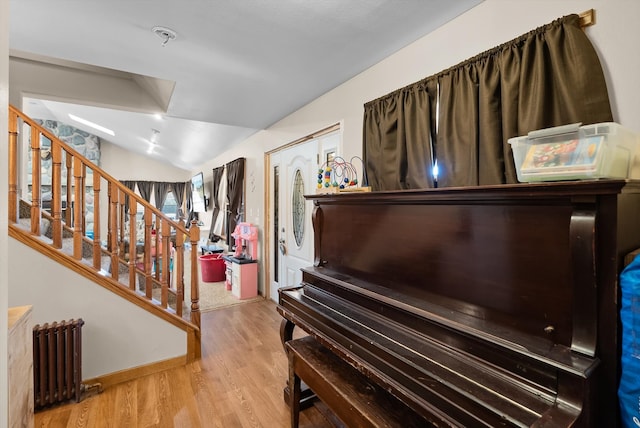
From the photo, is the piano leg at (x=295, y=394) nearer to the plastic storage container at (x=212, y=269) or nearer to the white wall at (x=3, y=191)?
the white wall at (x=3, y=191)

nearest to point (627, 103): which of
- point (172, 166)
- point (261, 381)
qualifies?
point (261, 381)

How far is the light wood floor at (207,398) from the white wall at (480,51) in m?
1.98

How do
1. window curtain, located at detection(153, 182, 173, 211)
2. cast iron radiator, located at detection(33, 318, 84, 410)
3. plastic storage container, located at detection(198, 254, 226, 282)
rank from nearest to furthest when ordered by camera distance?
cast iron radiator, located at detection(33, 318, 84, 410) → plastic storage container, located at detection(198, 254, 226, 282) → window curtain, located at detection(153, 182, 173, 211)

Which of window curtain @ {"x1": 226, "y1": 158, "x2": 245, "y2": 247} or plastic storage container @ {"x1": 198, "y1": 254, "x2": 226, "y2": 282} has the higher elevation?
window curtain @ {"x1": 226, "y1": 158, "x2": 245, "y2": 247}

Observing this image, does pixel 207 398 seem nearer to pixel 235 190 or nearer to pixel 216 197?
pixel 235 190

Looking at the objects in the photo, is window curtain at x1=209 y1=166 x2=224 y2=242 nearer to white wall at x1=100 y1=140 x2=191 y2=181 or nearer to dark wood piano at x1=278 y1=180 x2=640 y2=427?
white wall at x1=100 y1=140 x2=191 y2=181

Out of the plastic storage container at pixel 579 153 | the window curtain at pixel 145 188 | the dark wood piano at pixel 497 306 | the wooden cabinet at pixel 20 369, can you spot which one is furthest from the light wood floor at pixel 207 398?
the window curtain at pixel 145 188

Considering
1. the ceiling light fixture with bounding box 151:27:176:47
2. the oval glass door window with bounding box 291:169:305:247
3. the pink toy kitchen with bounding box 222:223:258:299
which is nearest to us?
the ceiling light fixture with bounding box 151:27:176:47

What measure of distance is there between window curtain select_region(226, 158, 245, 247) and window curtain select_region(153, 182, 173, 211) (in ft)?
17.5

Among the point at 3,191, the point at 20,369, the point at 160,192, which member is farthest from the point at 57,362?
the point at 160,192

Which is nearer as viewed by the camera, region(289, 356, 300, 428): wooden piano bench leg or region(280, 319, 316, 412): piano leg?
region(289, 356, 300, 428): wooden piano bench leg

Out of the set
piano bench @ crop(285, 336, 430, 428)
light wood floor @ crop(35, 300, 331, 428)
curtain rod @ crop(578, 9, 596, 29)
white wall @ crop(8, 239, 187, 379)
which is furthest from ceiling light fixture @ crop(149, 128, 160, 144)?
curtain rod @ crop(578, 9, 596, 29)

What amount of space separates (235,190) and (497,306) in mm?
4692

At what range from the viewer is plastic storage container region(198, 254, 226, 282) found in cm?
519
